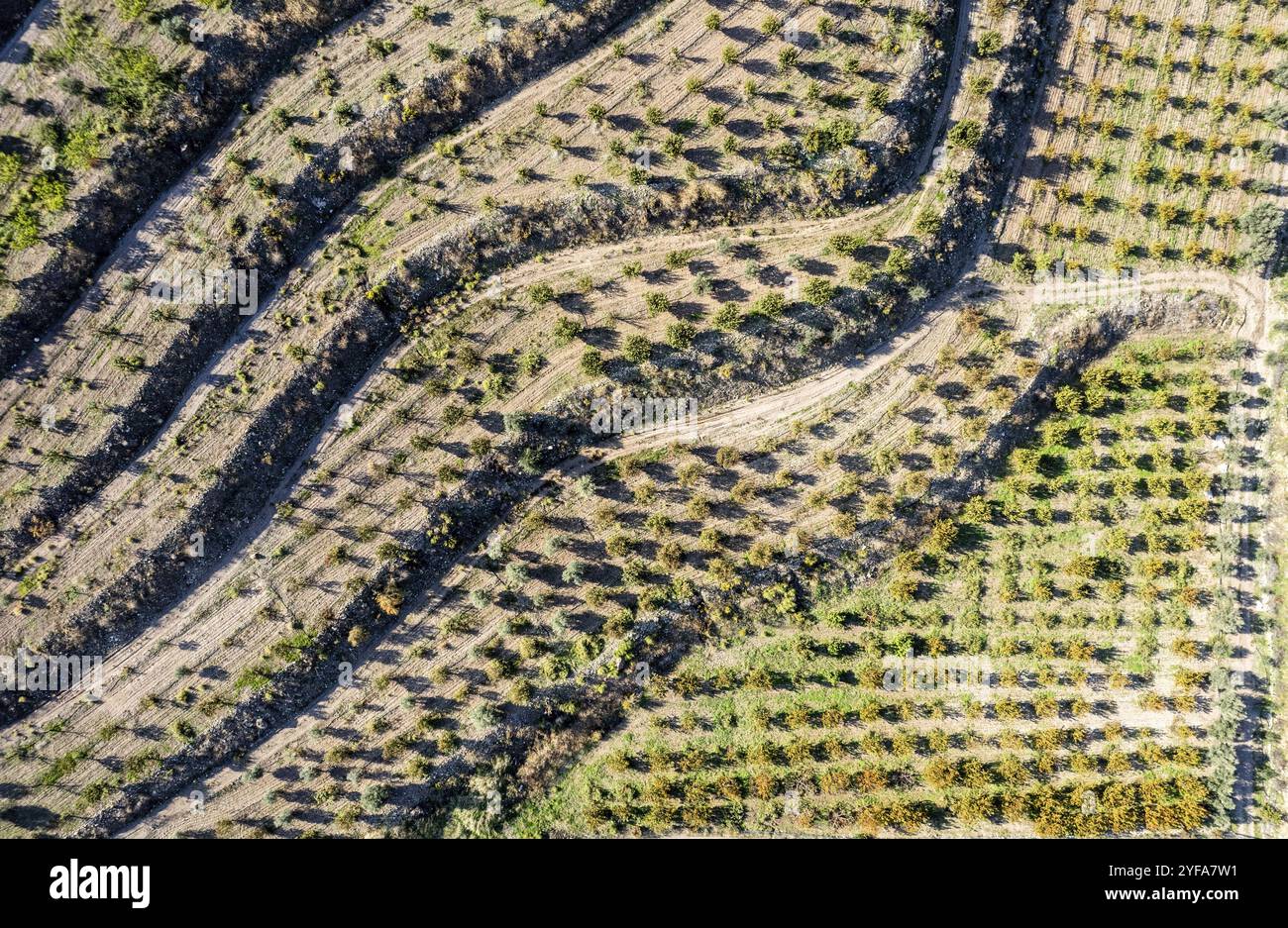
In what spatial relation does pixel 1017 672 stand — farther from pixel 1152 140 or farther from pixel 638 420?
pixel 1152 140

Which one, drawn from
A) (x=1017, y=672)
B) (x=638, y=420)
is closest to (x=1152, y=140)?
(x=1017, y=672)

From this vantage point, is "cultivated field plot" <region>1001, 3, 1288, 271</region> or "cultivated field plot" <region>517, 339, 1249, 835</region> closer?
"cultivated field plot" <region>517, 339, 1249, 835</region>

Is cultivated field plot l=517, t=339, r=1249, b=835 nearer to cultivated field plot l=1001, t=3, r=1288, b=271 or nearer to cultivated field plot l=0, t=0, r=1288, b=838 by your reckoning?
cultivated field plot l=0, t=0, r=1288, b=838

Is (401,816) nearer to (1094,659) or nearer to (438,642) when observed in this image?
(438,642)

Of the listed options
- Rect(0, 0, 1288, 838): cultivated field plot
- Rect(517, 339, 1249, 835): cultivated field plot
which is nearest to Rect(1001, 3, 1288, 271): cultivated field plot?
Rect(0, 0, 1288, 838): cultivated field plot

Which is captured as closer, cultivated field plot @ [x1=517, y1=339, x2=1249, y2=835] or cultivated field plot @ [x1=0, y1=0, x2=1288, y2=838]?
cultivated field plot @ [x1=0, y1=0, x2=1288, y2=838]

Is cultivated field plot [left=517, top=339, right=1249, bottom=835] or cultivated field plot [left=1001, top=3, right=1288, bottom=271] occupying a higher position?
cultivated field plot [left=1001, top=3, right=1288, bottom=271]

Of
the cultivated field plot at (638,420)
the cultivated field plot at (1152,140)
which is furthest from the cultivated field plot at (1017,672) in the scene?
the cultivated field plot at (1152,140)

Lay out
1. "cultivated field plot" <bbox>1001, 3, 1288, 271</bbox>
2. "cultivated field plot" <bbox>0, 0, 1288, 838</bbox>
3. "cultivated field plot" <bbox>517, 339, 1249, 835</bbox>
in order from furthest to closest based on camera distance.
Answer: "cultivated field plot" <bbox>1001, 3, 1288, 271</bbox> → "cultivated field plot" <bbox>517, 339, 1249, 835</bbox> → "cultivated field plot" <bbox>0, 0, 1288, 838</bbox>

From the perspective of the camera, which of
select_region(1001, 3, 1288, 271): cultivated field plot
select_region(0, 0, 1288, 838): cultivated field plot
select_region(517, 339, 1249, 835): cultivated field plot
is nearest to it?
select_region(0, 0, 1288, 838): cultivated field plot

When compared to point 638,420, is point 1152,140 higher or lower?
higher

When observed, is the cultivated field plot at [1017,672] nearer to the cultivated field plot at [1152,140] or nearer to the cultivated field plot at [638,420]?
the cultivated field plot at [638,420]
